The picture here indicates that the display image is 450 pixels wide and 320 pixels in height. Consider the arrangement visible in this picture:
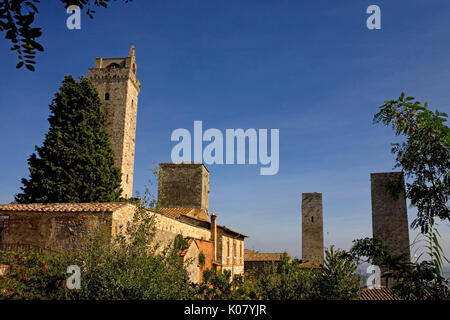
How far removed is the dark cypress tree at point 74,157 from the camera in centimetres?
1972

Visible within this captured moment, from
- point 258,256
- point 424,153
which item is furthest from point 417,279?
point 258,256

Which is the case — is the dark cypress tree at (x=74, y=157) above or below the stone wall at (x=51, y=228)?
above

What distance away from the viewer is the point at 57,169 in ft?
65.2

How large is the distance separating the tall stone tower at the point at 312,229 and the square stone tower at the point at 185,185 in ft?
41.1

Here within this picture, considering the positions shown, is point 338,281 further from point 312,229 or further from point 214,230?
point 312,229

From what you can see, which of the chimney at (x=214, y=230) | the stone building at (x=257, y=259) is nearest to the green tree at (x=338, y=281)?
the chimney at (x=214, y=230)

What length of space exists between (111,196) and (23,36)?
19.5m

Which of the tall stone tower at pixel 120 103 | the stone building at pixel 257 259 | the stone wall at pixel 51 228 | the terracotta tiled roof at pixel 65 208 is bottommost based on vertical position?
the stone building at pixel 257 259

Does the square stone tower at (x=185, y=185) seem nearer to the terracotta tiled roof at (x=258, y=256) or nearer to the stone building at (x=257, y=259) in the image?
the terracotta tiled roof at (x=258, y=256)

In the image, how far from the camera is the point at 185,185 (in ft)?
123

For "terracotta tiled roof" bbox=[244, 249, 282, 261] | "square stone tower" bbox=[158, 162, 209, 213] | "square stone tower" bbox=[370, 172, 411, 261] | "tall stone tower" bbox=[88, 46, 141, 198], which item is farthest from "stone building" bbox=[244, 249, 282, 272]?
"square stone tower" bbox=[370, 172, 411, 261]

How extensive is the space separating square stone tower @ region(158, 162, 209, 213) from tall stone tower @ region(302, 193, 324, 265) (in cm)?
1253

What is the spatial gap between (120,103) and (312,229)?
1964 centimetres
